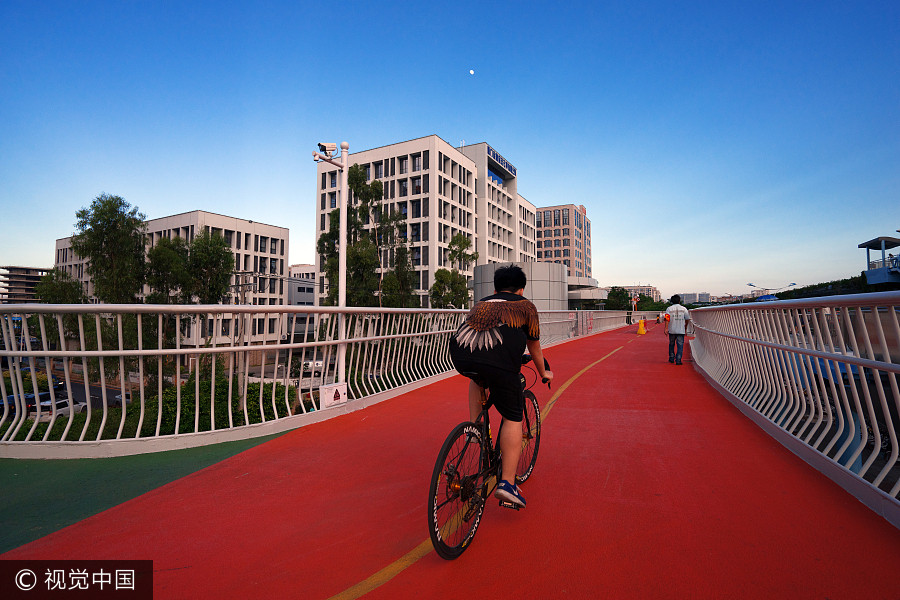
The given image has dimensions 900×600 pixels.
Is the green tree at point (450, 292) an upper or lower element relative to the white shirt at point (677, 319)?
upper

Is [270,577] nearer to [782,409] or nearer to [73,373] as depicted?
[73,373]

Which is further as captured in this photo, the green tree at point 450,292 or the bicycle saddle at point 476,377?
the green tree at point 450,292

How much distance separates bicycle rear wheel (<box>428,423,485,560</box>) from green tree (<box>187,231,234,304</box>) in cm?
3608

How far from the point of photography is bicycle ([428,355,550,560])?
253cm

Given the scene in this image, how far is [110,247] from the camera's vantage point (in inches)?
1296

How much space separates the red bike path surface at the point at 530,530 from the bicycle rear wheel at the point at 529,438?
0.15 m

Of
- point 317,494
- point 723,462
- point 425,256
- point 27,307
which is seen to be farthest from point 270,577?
point 425,256

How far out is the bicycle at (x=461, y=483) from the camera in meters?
2.53

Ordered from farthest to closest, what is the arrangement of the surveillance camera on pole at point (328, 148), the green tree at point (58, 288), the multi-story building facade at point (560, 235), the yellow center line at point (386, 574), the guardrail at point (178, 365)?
the multi-story building facade at point (560, 235), the green tree at point (58, 288), the surveillance camera on pole at point (328, 148), the guardrail at point (178, 365), the yellow center line at point (386, 574)

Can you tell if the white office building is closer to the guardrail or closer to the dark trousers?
the dark trousers

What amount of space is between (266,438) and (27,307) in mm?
2661

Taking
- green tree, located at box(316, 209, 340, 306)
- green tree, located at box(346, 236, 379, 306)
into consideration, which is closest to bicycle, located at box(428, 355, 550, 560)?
green tree, located at box(346, 236, 379, 306)

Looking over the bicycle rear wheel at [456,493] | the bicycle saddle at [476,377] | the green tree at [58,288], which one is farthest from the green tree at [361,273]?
the bicycle rear wheel at [456,493]

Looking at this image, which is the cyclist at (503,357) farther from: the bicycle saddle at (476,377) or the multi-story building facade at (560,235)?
the multi-story building facade at (560,235)
